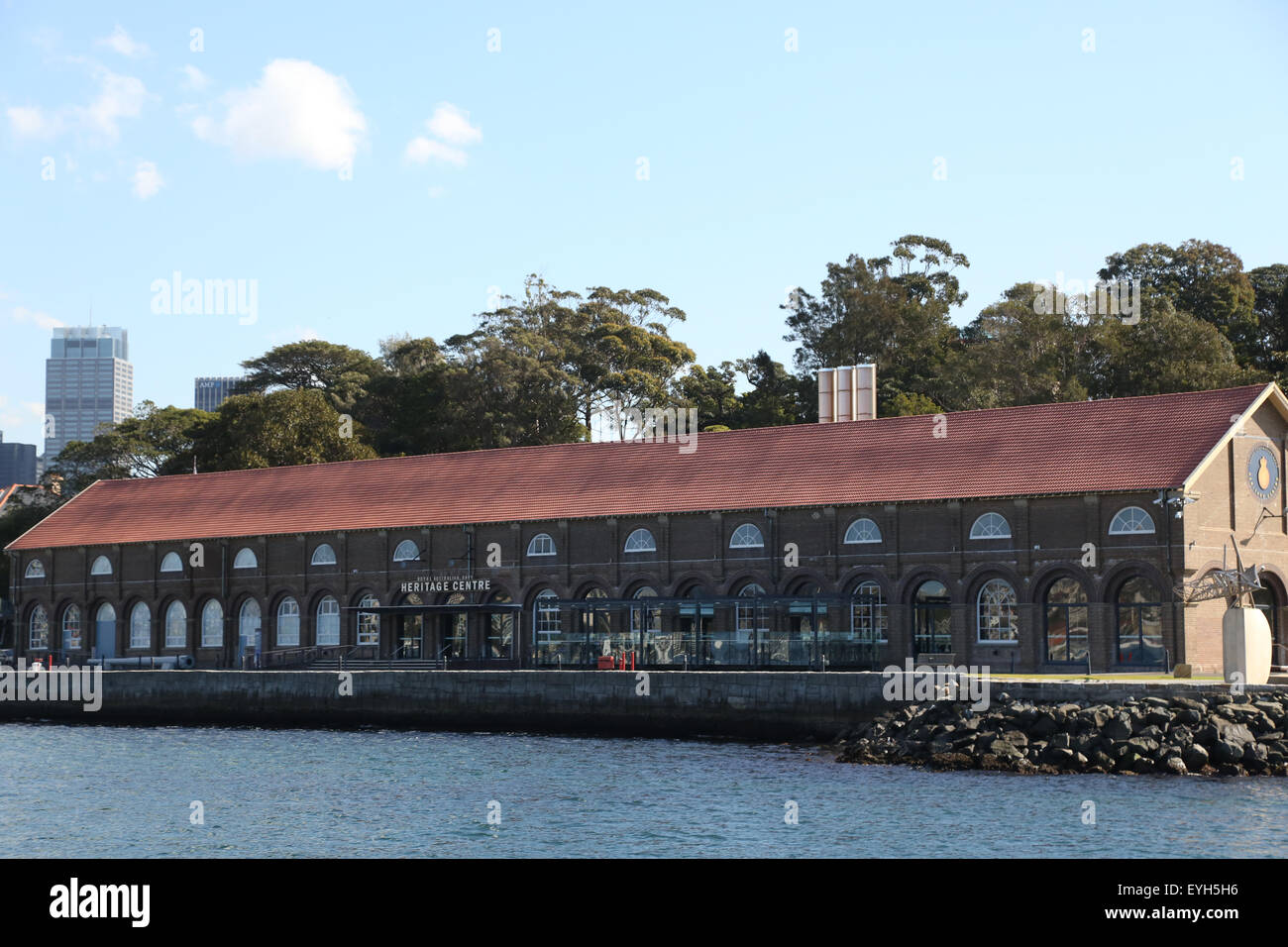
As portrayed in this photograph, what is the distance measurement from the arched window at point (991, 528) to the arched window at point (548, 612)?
50.3 feet

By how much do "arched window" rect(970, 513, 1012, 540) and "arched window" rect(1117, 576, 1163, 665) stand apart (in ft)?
12.7

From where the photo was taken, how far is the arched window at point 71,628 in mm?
67375

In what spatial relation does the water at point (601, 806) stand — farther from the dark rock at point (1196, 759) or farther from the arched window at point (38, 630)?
the arched window at point (38, 630)

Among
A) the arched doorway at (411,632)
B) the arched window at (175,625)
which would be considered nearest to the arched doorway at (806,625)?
the arched doorway at (411,632)

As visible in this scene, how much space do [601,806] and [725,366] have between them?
70.4 meters

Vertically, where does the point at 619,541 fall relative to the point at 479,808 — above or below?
above

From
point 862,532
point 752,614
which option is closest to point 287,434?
point 752,614

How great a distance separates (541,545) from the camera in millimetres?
55719

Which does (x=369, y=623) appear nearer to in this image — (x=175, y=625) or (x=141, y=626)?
(x=175, y=625)
